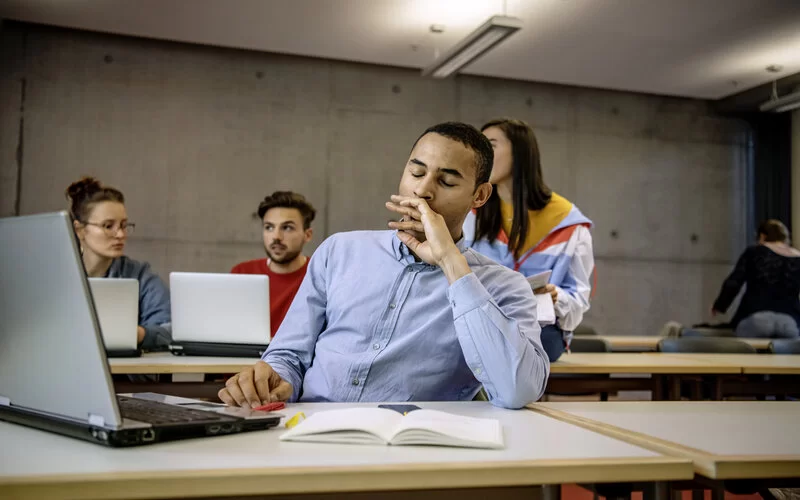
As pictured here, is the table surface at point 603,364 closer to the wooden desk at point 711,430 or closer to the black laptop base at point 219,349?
the black laptop base at point 219,349

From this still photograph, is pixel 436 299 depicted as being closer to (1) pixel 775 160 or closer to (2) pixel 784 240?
(2) pixel 784 240

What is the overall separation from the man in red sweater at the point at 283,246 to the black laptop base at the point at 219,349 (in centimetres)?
89

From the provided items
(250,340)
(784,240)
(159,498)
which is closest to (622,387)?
(250,340)

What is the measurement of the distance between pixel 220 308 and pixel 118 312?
0.36 m

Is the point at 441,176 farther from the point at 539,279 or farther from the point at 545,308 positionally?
the point at 545,308

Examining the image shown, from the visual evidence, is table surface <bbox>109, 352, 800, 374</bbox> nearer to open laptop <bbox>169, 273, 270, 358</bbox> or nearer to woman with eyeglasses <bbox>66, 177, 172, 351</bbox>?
open laptop <bbox>169, 273, 270, 358</bbox>

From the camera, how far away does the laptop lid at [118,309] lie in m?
2.52

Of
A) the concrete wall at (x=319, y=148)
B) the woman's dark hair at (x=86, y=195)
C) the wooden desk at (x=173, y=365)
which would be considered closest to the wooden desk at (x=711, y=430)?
the wooden desk at (x=173, y=365)

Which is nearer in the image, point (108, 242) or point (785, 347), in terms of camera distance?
point (108, 242)

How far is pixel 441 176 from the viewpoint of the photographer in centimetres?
172

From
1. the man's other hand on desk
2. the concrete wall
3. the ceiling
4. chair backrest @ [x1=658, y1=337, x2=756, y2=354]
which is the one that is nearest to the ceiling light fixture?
the ceiling

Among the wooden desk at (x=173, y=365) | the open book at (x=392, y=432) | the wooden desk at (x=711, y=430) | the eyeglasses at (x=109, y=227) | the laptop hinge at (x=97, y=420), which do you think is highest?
the eyeglasses at (x=109, y=227)

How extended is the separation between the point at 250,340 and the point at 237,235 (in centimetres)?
436

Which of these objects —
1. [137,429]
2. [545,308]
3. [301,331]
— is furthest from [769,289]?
[137,429]
